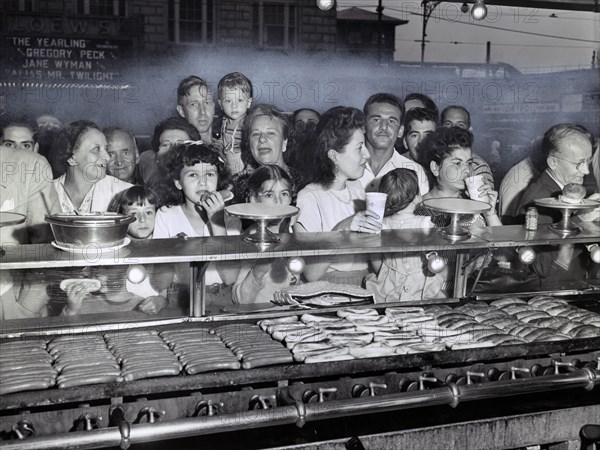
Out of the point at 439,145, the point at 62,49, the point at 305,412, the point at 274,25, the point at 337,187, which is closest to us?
the point at 305,412

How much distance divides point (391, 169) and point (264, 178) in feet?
4.00

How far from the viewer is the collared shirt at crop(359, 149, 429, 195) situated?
636cm

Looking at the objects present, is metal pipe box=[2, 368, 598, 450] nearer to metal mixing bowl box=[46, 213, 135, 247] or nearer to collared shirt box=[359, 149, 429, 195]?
metal mixing bowl box=[46, 213, 135, 247]

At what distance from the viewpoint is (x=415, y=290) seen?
6117 mm

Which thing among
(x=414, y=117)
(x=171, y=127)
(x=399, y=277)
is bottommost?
(x=399, y=277)

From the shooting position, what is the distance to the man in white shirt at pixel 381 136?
6.31 meters

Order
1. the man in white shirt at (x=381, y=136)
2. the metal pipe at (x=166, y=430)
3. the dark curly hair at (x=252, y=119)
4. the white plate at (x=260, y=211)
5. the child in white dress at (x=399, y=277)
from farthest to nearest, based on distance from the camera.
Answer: the man in white shirt at (x=381, y=136)
the child in white dress at (x=399, y=277)
the dark curly hair at (x=252, y=119)
the white plate at (x=260, y=211)
the metal pipe at (x=166, y=430)

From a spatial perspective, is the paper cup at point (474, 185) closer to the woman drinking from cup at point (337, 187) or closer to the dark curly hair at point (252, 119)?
the woman drinking from cup at point (337, 187)

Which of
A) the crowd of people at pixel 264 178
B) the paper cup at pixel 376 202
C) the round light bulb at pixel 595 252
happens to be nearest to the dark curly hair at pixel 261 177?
the crowd of people at pixel 264 178

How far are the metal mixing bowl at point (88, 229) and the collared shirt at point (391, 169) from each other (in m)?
2.47

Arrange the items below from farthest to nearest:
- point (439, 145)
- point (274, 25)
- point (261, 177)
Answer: point (439, 145), point (261, 177), point (274, 25)

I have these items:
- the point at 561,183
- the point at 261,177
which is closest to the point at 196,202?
the point at 261,177

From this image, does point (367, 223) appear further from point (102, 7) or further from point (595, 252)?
point (102, 7)

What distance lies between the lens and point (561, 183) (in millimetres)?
6902
